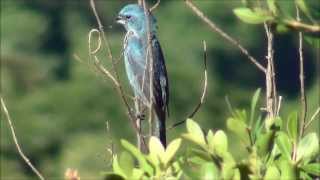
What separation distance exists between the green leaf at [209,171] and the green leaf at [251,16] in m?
0.37

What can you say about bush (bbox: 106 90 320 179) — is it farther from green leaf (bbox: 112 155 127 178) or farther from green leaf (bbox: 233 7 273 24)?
green leaf (bbox: 233 7 273 24)

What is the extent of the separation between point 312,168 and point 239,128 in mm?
211

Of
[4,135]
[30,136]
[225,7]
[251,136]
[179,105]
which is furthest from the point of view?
[225,7]

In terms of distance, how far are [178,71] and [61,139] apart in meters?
4.66

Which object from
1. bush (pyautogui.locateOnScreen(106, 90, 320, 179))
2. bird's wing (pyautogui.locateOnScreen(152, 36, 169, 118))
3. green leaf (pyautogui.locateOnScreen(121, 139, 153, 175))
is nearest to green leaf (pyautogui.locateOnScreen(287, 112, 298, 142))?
bush (pyautogui.locateOnScreen(106, 90, 320, 179))

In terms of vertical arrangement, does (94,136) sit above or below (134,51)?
below

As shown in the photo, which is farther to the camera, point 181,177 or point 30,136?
point 30,136

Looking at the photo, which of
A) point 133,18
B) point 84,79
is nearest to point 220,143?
point 133,18

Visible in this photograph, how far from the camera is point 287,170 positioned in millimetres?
3309

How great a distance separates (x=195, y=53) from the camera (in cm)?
5181

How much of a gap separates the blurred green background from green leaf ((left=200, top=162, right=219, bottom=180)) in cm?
2779

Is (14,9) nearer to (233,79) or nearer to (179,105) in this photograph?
(233,79)

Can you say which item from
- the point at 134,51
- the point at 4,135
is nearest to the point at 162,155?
the point at 134,51

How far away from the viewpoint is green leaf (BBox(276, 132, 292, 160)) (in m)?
3.46
